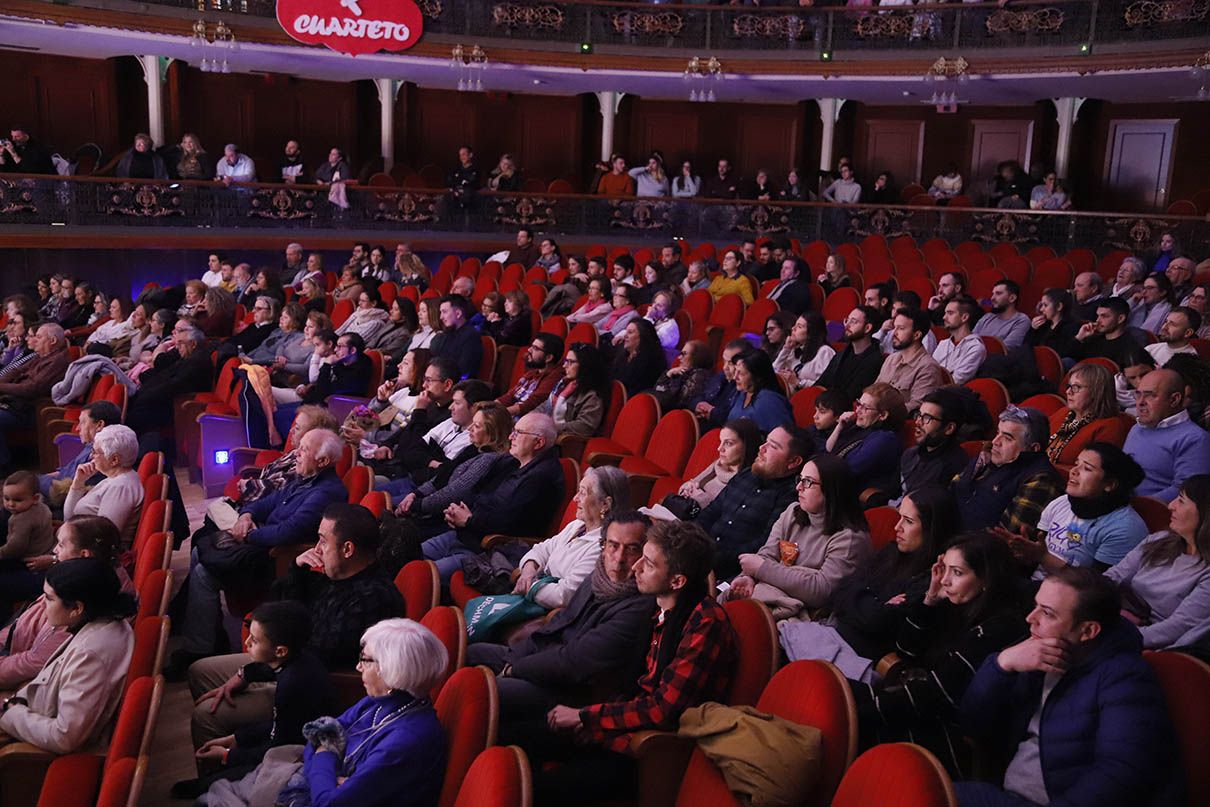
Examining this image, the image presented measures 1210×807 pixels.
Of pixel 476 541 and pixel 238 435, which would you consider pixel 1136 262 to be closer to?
pixel 476 541

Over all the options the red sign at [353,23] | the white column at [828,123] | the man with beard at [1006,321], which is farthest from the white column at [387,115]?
the man with beard at [1006,321]

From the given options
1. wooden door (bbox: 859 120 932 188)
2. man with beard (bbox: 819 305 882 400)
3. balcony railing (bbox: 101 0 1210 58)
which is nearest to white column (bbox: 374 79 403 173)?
balcony railing (bbox: 101 0 1210 58)

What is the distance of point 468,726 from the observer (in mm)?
2254

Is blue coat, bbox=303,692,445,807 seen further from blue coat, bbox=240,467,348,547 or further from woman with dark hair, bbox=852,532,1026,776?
blue coat, bbox=240,467,348,547

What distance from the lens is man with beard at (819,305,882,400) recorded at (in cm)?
562

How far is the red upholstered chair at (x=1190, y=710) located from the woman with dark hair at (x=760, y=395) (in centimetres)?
256

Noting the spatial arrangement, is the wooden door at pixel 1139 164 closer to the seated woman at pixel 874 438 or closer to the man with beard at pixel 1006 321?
the man with beard at pixel 1006 321

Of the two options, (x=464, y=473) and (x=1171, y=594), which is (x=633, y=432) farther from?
(x=1171, y=594)

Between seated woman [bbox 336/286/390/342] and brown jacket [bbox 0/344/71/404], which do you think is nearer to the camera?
brown jacket [bbox 0/344/71/404]

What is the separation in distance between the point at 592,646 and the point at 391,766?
762 millimetres

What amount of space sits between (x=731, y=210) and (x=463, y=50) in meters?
3.72

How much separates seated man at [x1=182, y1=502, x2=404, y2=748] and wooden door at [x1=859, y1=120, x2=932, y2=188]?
12769 millimetres

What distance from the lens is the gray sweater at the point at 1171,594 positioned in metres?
2.81

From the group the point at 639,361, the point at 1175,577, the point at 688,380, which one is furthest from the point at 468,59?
the point at 1175,577
